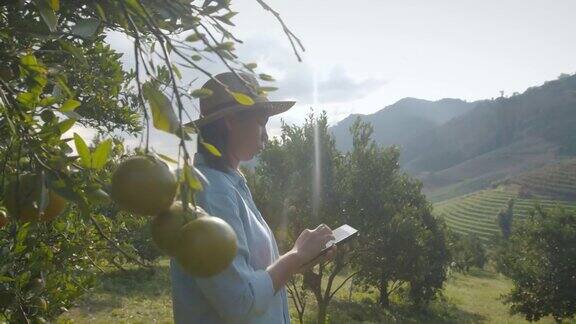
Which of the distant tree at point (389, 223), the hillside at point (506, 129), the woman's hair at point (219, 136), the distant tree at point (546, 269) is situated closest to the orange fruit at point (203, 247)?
the woman's hair at point (219, 136)

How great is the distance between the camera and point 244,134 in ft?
6.62

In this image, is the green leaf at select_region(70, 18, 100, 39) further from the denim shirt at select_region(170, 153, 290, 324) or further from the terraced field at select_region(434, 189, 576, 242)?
the terraced field at select_region(434, 189, 576, 242)

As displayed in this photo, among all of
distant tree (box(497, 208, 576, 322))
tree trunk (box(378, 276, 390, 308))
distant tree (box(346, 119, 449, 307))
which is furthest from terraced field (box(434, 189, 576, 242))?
tree trunk (box(378, 276, 390, 308))

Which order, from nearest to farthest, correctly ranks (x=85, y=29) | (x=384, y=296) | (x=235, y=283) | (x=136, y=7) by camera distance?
(x=136, y=7) < (x=85, y=29) < (x=235, y=283) < (x=384, y=296)

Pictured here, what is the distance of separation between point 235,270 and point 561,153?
111847mm

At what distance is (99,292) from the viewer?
46.8ft

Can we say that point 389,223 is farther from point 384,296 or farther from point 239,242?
point 239,242

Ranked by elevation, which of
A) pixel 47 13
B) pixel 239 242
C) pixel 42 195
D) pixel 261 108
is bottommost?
pixel 239 242

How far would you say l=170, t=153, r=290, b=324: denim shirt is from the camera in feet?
5.30

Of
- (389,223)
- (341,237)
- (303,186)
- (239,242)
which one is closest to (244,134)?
(239,242)

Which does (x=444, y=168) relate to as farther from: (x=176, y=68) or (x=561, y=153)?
(x=176, y=68)

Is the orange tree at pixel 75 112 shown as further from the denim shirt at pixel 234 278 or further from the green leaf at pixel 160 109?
the denim shirt at pixel 234 278

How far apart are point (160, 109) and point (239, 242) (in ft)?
3.25

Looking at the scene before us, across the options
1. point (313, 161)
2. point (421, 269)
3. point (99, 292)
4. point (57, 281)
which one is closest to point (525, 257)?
point (421, 269)
